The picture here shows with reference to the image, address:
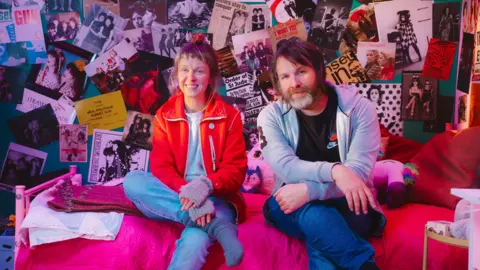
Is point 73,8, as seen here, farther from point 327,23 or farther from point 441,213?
point 441,213

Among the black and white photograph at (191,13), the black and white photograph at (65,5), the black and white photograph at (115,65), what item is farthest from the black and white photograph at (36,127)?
the black and white photograph at (191,13)

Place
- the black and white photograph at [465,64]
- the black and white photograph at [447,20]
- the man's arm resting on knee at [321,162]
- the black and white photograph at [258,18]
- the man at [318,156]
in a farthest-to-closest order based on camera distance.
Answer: the black and white photograph at [258,18]
the black and white photograph at [447,20]
the black and white photograph at [465,64]
the man's arm resting on knee at [321,162]
the man at [318,156]

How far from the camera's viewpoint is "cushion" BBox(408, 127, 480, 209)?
2.22 meters

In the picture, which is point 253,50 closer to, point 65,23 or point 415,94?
point 415,94

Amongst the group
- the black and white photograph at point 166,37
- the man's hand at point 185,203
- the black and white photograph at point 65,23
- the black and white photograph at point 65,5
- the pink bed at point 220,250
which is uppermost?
the black and white photograph at point 65,5

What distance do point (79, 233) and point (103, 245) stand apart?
0.34ft

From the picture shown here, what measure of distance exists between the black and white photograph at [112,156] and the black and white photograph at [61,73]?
284mm

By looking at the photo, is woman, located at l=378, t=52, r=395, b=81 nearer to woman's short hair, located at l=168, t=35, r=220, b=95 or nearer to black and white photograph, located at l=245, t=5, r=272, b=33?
black and white photograph, located at l=245, t=5, r=272, b=33

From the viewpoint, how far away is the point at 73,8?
2959 millimetres

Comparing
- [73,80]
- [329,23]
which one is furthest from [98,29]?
[329,23]

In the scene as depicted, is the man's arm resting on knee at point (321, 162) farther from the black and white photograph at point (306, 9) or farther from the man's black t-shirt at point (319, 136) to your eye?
the black and white photograph at point (306, 9)

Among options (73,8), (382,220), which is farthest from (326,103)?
(73,8)

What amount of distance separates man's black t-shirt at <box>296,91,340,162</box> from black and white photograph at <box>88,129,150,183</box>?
4.21ft

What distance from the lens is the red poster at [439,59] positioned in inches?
109
